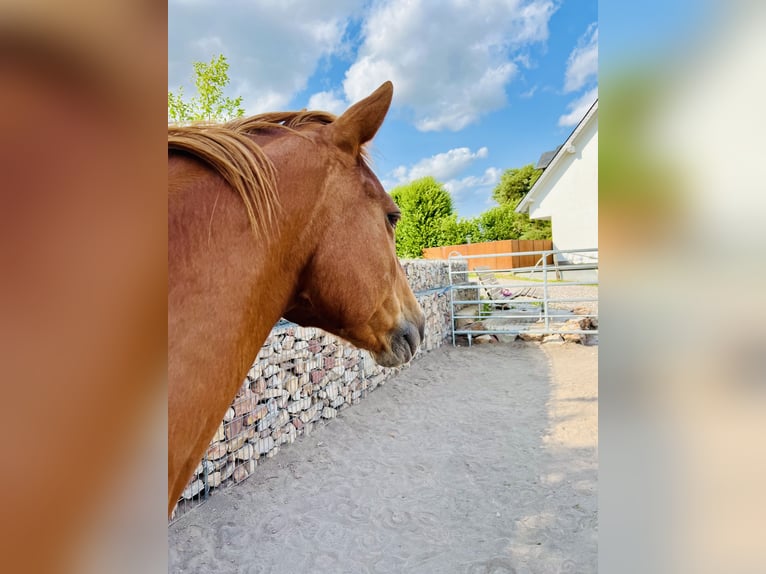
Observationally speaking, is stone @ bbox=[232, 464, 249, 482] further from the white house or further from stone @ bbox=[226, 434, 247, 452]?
the white house

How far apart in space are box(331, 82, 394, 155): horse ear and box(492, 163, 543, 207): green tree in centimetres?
2506

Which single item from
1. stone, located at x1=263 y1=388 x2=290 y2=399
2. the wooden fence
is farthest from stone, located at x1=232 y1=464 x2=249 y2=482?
the wooden fence

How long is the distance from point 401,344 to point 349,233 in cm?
40

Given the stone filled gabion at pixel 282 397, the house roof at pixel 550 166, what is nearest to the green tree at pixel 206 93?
the stone filled gabion at pixel 282 397

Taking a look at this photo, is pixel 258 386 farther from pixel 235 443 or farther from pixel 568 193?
pixel 568 193

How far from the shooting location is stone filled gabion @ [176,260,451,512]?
258 centimetres

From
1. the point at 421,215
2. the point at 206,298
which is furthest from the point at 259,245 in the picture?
the point at 421,215

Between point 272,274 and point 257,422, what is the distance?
252cm

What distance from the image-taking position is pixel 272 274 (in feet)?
2.34

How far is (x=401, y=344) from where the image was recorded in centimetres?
107

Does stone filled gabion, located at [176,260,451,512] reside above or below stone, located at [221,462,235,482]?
above

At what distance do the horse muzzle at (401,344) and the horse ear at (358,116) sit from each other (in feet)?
1.62
